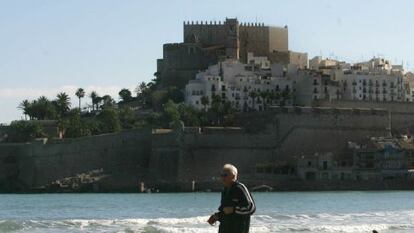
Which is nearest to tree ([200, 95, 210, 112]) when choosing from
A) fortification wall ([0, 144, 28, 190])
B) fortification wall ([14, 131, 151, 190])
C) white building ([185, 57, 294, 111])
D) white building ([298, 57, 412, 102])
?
white building ([185, 57, 294, 111])

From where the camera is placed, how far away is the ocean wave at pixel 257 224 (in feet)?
88.3

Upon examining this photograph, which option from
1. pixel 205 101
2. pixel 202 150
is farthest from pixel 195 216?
pixel 205 101

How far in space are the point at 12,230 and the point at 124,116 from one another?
43917mm

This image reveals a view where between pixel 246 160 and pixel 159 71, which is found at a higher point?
pixel 159 71

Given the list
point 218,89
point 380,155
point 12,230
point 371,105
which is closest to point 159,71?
point 218,89

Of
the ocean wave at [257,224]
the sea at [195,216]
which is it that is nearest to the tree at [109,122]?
the sea at [195,216]

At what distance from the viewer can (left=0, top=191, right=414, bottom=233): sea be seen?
2755cm

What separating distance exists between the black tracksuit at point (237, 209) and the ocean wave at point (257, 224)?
49.8ft

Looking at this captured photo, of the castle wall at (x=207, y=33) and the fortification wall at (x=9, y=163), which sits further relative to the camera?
the castle wall at (x=207, y=33)

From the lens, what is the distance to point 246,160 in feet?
196

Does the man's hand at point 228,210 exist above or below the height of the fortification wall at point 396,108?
below

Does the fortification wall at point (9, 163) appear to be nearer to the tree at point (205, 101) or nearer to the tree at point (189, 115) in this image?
the tree at point (189, 115)

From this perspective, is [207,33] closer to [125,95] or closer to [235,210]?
[125,95]

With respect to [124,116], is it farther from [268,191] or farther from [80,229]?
[80,229]
